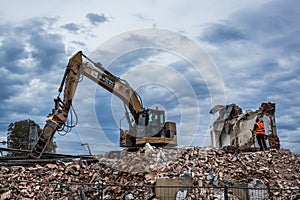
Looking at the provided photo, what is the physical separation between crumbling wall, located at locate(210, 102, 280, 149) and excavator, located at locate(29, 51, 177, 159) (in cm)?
410

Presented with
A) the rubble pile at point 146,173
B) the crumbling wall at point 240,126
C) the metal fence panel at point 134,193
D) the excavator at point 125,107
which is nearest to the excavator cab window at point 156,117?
the excavator at point 125,107

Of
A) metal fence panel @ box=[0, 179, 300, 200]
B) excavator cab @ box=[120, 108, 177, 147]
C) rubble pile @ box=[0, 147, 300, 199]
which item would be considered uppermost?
excavator cab @ box=[120, 108, 177, 147]

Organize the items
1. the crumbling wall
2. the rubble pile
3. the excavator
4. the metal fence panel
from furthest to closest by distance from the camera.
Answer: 1. the crumbling wall
2. the excavator
3. the rubble pile
4. the metal fence panel

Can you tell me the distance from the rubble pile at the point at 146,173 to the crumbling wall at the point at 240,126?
4.49 metres

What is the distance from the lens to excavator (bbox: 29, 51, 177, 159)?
48.1 feet

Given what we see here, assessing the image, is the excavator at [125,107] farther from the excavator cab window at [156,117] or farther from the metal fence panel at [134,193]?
the metal fence panel at [134,193]

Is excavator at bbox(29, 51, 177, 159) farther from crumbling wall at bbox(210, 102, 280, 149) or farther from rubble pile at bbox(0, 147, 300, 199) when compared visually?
crumbling wall at bbox(210, 102, 280, 149)

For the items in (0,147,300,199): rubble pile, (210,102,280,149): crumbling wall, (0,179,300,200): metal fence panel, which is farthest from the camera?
(210,102,280,149): crumbling wall

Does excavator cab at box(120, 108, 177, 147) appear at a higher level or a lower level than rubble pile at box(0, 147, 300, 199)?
higher

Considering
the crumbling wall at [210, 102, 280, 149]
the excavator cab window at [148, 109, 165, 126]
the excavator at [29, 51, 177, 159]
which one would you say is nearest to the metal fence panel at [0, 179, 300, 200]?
the excavator at [29, 51, 177, 159]

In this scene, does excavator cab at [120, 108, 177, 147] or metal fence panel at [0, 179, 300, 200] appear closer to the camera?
metal fence panel at [0, 179, 300, 200]

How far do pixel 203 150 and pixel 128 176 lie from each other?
360cm

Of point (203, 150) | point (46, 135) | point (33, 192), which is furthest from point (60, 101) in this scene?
point (203, 150)

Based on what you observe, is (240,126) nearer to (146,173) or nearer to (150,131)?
(150,131)
